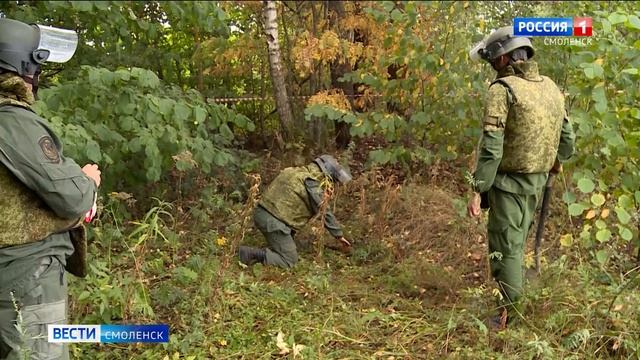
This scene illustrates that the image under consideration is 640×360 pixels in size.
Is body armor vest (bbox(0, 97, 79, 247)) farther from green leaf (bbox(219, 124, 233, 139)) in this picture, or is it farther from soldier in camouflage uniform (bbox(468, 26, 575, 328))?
green leaf (bbox(219, 124, 233, 139))

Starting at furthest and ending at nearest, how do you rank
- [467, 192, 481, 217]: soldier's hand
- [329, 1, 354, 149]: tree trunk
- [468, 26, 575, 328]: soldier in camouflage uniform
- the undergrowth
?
[329, 1, 354, 149]: tree trunk
[467, 192, 481, 217]: soldier's hand
[468, 26, 575, 328]: soldier in camouflage uniform
the undergrowth

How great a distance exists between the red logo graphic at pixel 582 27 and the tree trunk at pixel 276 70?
9.90ft

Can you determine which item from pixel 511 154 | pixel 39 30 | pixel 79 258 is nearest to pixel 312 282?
pixel 511 154

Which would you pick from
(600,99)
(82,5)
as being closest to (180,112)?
(82,5)

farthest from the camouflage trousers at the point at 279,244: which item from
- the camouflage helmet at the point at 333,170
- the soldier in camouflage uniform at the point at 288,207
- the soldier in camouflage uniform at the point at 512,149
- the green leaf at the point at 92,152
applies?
the soldier in camouflage uniform at the point at 512,149

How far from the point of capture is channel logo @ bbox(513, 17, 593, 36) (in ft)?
15.8

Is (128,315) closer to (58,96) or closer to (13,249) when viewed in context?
(13,249)

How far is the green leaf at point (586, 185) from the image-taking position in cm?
401

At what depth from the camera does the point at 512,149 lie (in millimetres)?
3670

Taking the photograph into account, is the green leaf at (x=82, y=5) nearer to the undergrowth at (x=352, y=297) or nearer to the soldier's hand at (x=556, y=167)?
the undergrowth at (x=352, y=297)

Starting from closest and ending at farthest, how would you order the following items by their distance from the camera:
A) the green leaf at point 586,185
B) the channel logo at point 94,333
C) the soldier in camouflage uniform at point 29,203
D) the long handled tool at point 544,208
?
the channel logo at point 94,333 < the soldier in camouflage uniform at point 29,203 < the green leaf at point 586,185 < the long handled tool at point 544,208

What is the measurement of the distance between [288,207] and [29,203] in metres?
2.64

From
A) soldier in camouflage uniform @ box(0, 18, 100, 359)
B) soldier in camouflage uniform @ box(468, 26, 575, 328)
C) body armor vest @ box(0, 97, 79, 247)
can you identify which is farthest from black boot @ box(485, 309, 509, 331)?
body armor vest @ box(0, 97, 79, 247)

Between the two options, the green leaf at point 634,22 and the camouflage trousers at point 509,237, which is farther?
the camouflage trousers at point 509,237
